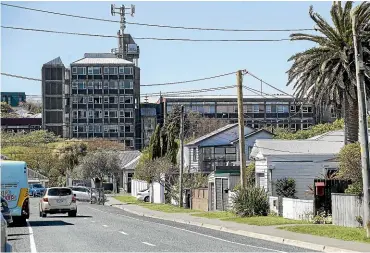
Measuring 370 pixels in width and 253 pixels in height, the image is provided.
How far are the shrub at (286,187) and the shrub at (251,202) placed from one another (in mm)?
5958

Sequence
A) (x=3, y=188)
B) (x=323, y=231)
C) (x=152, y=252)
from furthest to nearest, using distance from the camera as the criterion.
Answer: (x=3, y=188)
(x=323, y=231)
(x=152, y=252)

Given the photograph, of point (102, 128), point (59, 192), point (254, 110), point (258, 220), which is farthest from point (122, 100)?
point (258, 220)

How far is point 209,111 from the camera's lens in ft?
444

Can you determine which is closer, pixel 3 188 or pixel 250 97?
pixel 3 188

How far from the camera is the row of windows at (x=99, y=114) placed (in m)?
136

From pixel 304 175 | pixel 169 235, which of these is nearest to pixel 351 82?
pixel 304 175

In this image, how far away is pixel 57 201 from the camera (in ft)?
146

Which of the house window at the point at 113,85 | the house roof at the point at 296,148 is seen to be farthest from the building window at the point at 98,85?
the house roof at the point at 296,148

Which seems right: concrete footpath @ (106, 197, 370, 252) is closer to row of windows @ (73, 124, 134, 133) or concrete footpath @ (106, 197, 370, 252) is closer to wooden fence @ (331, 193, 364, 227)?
wooden fence @ (331, 193, 364, 227)

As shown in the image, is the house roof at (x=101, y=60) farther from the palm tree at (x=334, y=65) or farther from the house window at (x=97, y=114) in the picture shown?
the palm tree at (x=334, y=65)

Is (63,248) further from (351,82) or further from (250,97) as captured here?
(250,97)

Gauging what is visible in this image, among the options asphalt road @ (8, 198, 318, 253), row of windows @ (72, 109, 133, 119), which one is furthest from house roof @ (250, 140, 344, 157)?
row of windows @ (72, 109, 133, 119)

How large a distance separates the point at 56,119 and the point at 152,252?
122m

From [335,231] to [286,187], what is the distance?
755 inches
